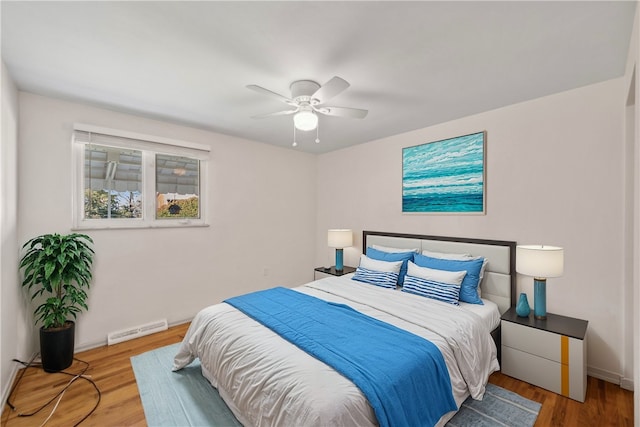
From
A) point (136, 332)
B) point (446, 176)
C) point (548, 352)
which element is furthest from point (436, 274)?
point (136, 332)

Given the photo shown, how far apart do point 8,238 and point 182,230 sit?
1.51m

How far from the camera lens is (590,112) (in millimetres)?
2381

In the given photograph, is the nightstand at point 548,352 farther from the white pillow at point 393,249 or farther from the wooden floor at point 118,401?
the white pillow at point 393,249

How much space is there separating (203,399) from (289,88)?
8.36ft

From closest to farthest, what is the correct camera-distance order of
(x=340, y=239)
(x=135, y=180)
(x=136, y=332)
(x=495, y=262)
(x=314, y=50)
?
(x=314, y=50) < (x=495, y=262) < (x=136, y=332) < (x=135, y=180) < (x=340, y=239)

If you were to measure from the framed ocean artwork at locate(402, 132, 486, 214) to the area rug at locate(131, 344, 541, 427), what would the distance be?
176 centimetres

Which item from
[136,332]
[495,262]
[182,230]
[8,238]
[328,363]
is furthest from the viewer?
[182,230]

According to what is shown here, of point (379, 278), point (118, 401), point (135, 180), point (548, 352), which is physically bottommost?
point (118, 401)

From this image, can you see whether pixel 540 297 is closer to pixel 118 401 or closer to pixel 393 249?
pixel 393 249

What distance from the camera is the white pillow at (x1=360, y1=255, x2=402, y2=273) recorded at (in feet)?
10.5

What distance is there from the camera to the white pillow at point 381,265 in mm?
3186

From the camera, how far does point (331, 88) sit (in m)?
2.02

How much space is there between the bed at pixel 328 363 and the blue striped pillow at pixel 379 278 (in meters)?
0.09

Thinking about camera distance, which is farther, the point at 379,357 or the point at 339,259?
the point at 339,259
